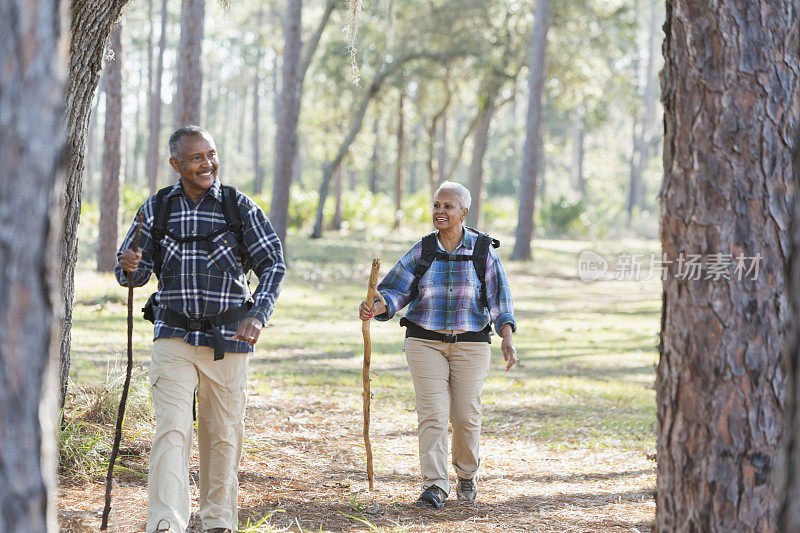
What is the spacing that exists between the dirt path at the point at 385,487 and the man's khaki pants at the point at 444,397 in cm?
31

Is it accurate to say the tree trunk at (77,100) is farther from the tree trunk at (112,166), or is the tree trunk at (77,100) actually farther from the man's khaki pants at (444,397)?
the tree trunk at (112,166)

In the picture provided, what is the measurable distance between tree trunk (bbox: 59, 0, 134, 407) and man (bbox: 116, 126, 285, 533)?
0.81m

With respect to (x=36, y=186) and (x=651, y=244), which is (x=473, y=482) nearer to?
(x=36, y=186)

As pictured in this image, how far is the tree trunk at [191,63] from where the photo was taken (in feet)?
46.5

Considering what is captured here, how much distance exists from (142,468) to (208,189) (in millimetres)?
2298

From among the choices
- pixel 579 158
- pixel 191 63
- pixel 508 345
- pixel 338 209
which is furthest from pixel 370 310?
pixel 579 158

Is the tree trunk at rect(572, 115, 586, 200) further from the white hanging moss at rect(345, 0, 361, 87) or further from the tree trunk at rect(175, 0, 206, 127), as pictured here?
the white hanging moss at rect(345, 0, 361, 87)

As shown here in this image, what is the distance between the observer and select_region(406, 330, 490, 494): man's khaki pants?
5.65 metres

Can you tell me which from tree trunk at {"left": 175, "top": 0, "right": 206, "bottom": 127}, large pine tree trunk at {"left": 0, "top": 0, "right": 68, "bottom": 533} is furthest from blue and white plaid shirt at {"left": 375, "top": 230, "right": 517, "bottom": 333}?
tree trunk at {"left": 175, "top": 0, "right": 206, "bottom": 127}

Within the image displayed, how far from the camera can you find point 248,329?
438 centimetres

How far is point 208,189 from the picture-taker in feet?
15.2

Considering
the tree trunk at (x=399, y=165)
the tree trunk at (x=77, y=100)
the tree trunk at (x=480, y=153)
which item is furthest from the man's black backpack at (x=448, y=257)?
the tree trunk at (x=399, y=165)

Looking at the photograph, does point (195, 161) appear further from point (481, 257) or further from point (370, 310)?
point (481, 257)

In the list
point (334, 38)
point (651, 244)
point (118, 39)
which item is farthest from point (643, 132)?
point (118, 39)
